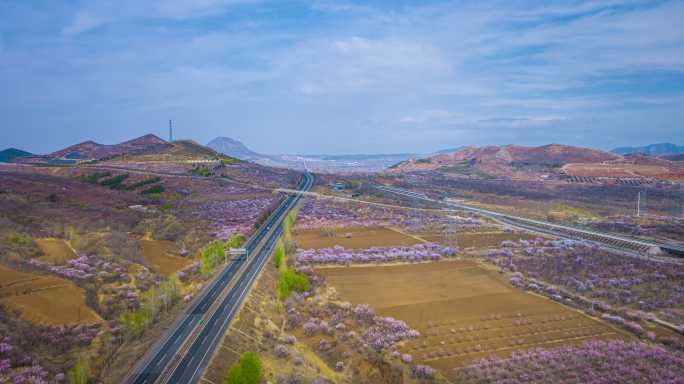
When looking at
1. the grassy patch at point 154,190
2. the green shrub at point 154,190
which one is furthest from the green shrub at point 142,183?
the grassy patch at point 154,190

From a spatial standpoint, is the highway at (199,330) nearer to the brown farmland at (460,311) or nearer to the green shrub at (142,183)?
the brown farmland at (460,311)

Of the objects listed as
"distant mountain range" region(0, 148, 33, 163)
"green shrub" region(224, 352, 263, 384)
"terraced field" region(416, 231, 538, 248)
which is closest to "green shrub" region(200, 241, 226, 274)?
"green shrub" region(224, 352, 263, 384)

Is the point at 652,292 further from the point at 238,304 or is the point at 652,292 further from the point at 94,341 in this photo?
the point at 94,341

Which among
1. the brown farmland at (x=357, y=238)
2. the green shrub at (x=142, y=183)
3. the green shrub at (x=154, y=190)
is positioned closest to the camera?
the brown farmland at (x=357, y=238)

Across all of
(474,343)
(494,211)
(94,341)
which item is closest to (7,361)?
(94,341)

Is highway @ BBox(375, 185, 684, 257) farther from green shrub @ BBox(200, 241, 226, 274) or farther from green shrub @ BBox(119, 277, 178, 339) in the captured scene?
green shrub @ BBox(119, 277, 178, 339)

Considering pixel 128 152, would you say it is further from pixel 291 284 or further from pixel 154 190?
pixel 291 284

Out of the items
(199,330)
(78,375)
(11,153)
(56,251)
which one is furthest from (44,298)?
(11,153)
